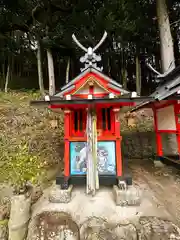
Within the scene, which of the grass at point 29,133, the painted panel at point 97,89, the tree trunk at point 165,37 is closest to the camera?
the painted panel at point 97,89

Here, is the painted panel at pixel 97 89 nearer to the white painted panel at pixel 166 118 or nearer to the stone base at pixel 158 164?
the white painted panel at pixel 166 118

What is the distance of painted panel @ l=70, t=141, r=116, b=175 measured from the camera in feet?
13.4

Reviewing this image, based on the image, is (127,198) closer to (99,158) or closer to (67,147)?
(99,158)

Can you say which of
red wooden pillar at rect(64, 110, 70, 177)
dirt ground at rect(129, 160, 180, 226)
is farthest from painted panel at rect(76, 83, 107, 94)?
dirt ground at rect(129, 160, 180, 226)

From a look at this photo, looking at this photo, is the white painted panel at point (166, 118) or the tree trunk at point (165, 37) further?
the tree trunk at point (165, 37)

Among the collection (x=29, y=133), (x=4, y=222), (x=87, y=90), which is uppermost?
(x=87, y=90)

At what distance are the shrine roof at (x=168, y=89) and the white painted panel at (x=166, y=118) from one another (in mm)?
587

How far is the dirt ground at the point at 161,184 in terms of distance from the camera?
3382mm

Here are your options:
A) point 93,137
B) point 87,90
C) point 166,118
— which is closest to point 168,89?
point 166,118

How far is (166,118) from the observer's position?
17.4 feet

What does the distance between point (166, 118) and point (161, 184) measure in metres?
2.23

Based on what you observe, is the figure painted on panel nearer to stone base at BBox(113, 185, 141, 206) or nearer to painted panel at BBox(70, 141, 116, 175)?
painted panel at BBox(70, 141, 116, 175)

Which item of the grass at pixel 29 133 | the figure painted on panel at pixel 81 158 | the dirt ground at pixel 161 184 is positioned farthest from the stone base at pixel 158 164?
the figure painted on panel at pixel 81 158

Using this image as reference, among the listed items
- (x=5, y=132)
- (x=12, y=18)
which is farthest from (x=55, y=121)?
(x=12, y=18)
